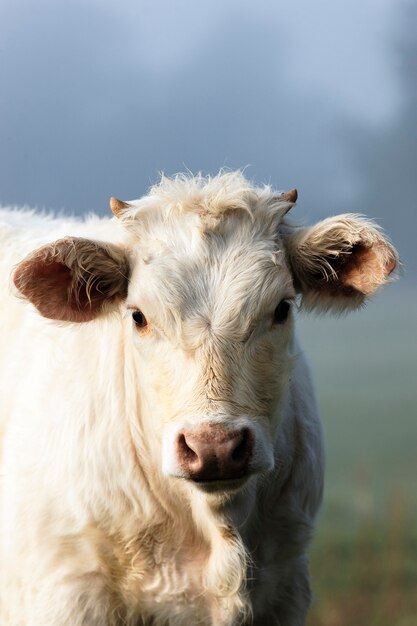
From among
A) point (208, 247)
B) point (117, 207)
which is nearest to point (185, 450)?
point (208, 247)

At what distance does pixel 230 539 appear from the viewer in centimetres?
595

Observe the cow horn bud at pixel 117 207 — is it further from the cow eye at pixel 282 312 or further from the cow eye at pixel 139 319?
the cow eye at pixel 282 312

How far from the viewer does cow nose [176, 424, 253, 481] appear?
16.3ft

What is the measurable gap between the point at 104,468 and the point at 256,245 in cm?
147

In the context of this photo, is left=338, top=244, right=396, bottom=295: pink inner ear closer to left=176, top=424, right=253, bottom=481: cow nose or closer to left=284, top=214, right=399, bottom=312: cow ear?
left=284, top=214, right=399, bottom=312: cow ear

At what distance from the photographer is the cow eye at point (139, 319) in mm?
5605

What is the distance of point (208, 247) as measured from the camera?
18.2 feet

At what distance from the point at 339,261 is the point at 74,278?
1.39m

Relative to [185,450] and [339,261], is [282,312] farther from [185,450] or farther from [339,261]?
[185,450]

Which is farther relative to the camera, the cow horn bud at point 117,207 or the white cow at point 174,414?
the cow horn bud at point 117,207

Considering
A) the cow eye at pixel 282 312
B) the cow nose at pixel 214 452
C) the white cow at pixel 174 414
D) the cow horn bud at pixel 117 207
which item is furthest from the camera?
the cow horn bud at pixel 117 207

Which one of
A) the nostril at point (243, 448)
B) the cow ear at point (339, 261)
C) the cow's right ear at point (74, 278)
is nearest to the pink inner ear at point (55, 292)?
the cow's right ear at point (74, 278)

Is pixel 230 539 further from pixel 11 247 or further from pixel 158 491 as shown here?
pixel 11 247

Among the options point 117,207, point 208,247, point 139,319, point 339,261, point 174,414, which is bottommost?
point 174,414
